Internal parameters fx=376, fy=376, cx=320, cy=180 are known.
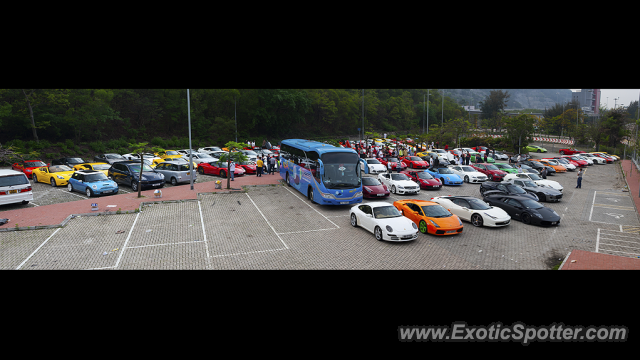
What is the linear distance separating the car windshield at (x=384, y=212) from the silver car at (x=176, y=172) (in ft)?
44.0

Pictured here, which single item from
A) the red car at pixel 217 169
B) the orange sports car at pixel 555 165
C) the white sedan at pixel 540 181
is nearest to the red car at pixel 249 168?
the red car at pixel 217 169

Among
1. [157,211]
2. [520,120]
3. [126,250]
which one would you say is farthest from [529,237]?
[520,120]

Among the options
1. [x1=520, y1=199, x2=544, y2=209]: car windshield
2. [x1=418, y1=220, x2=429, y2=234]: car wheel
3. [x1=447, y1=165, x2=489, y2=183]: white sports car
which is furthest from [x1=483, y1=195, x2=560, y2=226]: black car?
[x1=447, y1=165, x2=489, y2=183]: white sports car

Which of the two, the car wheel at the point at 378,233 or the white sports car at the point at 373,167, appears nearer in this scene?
the car wheel at the point at 378,233

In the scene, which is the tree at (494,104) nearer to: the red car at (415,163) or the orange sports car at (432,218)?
the red car at (415,163)

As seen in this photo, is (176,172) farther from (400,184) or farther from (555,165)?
(555,165)

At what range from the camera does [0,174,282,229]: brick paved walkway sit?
15.0 m

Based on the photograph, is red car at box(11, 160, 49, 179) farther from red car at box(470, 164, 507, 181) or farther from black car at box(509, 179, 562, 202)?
red car at box(470, 164, 507, 181)

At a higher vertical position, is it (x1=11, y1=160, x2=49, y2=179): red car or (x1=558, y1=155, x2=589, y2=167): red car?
(x1=11, y1=160, x2=49, y2=179): red car

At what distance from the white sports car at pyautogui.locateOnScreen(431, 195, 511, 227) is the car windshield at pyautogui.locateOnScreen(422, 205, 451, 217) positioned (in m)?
1.55

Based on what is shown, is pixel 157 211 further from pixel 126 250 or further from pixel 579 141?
pixel 579 141

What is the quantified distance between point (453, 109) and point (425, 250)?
88859mm

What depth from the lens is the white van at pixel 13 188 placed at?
645 inches
